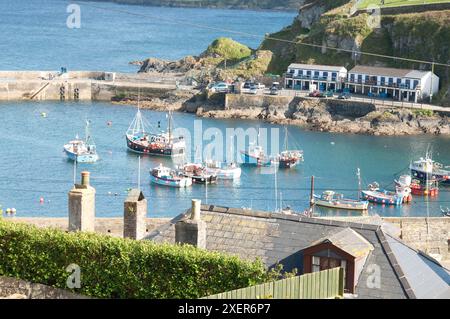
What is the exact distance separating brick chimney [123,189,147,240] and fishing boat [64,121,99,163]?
178 ft

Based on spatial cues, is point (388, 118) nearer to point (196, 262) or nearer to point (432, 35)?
point (432, 35)

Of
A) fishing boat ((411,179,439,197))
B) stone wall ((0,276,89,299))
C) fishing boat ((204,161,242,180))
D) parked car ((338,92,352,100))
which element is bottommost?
fishing boat ((411,179,439,197))

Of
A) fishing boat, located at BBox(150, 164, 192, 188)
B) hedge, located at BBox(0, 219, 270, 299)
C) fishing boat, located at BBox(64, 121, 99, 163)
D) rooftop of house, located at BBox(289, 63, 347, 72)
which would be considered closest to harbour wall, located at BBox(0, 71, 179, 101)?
rooftop of house, located at BBox(289, 63, 347, 72)

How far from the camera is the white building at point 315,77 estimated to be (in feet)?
Result: 334

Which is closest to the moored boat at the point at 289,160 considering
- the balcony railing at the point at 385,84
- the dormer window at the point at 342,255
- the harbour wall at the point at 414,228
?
the balcony railing at the point at 385,84

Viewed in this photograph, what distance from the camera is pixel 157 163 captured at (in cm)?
8081

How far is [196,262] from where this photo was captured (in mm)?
19359

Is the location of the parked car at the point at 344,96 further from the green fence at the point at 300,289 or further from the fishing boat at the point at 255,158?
the green fence at the point at 300,289

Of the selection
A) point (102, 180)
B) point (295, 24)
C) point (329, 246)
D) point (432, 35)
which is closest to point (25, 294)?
point (329, 246)

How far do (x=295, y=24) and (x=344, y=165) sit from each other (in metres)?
41.3

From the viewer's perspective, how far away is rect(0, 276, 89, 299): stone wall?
20.7 meters

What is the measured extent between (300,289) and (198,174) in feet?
186

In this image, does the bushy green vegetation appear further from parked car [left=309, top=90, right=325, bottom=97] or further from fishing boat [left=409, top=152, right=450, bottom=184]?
fishing boat [left=409, top=152, right=450, bottom=184]

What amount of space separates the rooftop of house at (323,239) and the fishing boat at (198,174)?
4933cm
